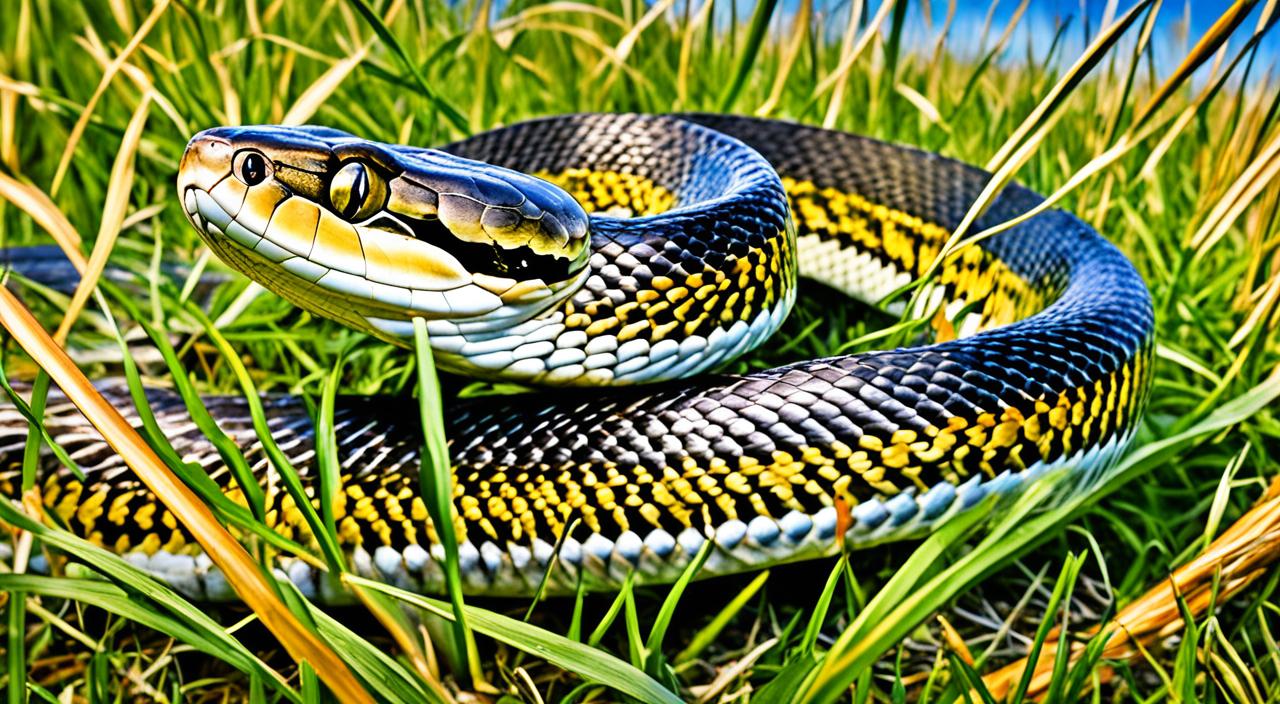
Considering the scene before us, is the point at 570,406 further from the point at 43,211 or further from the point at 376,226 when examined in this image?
the point at 43,211

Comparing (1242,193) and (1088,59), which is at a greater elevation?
(1088,59)

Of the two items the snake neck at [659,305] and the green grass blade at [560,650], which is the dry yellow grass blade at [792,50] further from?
the green grass blade at [560,650]

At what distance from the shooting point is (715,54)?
535 cm

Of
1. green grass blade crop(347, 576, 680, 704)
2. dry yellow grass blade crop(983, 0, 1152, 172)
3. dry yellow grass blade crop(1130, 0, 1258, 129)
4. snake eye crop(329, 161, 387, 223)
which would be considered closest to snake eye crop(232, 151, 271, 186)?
snake eye crop(329, 161, 387, 223)

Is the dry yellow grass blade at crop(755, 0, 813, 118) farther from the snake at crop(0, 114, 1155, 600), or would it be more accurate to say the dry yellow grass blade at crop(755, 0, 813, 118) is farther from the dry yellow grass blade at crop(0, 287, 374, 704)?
the dry yellow grass blade at crop(0, 287, 374, 704)

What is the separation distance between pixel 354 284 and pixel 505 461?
54 centimetres

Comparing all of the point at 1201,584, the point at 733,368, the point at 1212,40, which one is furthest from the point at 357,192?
the point at 1201,584

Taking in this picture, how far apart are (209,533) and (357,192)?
2.77 ft

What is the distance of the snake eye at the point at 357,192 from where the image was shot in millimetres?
2047

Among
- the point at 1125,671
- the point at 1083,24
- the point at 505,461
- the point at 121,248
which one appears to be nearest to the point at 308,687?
the point at 505,461

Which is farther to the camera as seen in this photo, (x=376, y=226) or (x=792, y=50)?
(x=792, y=50)

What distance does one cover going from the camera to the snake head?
1.96 m

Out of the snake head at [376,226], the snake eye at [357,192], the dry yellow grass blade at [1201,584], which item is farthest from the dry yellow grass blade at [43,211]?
the dry yellow grass blade at [1201,584]

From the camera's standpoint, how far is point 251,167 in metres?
1.96
